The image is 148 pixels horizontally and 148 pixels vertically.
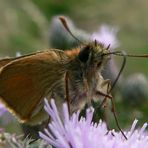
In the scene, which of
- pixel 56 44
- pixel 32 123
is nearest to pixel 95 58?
Answer: pixel 32 123

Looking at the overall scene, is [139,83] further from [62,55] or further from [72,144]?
[72,144]

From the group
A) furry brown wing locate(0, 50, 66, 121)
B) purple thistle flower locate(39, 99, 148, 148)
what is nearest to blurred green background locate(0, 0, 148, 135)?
furry brown wing locate(0, 50, 66, 121)

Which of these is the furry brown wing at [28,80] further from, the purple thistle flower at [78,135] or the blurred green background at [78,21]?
the blurred green background at [78,21]

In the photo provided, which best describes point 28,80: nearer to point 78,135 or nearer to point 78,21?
point 78,135

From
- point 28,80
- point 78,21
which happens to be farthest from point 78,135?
point 78,21

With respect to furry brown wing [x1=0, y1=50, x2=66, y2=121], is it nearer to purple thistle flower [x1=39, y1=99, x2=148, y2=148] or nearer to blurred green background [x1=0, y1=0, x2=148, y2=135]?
purple thistle flower [x1=39, y1=99, x2=148, y2=148]

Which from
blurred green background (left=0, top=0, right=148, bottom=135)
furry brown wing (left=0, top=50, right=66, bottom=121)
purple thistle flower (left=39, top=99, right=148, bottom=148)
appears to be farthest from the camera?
blurred green background (left=0, top=0, right=148, bottom=135)
